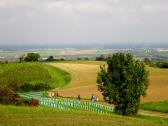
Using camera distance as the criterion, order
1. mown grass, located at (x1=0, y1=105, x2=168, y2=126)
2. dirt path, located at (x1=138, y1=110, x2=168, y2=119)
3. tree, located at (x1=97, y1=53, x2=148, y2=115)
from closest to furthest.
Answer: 1. mown grass, located at (x1=0, y1=105, x2=168, y2=126)
2. tree, located at (x1=97, y1=53, x2=148, y2=115)
3. dirt path, located at (x1=138, y1=110, x2=168, y2=119)

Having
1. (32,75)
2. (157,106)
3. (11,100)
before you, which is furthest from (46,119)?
(32,75)

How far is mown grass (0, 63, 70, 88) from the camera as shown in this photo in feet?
282

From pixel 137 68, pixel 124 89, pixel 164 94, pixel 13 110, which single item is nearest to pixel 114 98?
pixel 124 89

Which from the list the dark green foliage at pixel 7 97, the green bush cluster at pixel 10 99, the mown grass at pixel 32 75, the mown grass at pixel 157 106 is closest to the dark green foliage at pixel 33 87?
the mown grass at pixel 32 75

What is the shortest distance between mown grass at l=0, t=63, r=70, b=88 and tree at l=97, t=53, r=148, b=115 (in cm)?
4304

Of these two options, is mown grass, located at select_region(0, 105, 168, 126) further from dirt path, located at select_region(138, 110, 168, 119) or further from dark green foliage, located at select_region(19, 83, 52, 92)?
dark green foliage, located at select_region(19, 83, 52, 92)

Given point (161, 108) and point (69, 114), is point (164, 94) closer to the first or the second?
point (161, 108)

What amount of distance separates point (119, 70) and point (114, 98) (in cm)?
290

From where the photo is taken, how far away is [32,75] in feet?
300

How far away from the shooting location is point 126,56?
132ft

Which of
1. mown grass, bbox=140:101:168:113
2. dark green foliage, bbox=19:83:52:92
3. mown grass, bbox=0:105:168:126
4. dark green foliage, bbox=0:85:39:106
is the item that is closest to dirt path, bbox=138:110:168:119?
mown grass, bbox=140:101:168:113

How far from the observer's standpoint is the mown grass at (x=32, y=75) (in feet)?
282

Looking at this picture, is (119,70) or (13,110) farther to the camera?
(119,70)

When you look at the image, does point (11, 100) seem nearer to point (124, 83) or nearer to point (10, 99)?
point (10, 99)
